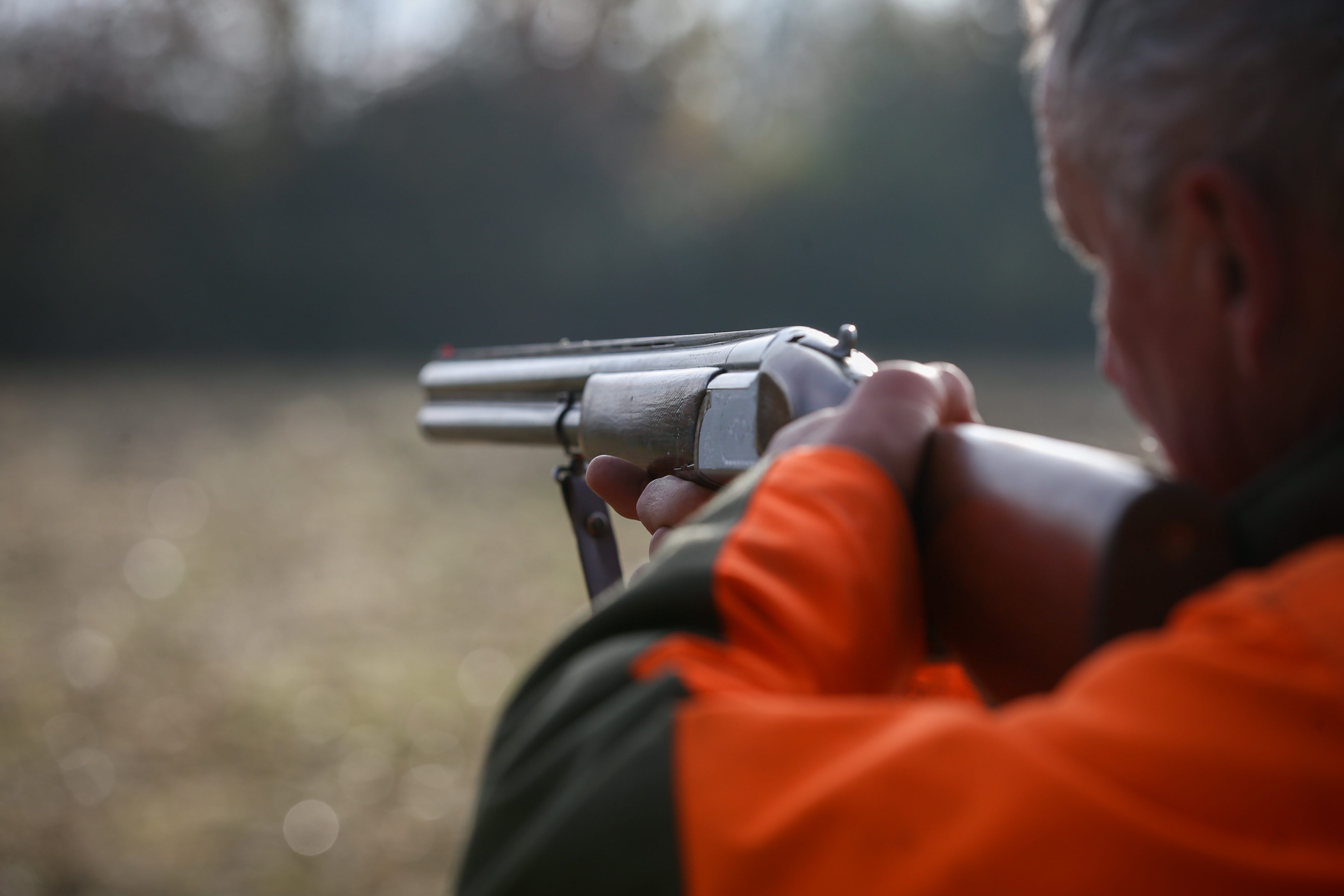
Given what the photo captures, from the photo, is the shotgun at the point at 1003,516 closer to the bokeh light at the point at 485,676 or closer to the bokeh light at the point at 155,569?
the bokeh light at the point at 485,676

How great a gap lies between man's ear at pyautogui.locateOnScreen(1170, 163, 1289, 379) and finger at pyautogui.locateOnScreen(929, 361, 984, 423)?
0.43 metres

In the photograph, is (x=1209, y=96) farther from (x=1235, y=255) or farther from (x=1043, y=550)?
(x=1043, y=550)

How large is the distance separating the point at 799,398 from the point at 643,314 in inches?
628

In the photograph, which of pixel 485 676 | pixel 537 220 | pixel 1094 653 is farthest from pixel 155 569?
pixel 537 220

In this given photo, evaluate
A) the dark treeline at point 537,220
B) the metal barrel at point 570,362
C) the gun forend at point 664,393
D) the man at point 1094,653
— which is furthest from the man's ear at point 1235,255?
the dark treeline at point 537,220

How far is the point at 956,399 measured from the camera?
4.37ft

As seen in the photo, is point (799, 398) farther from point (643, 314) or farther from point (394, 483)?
point (643, 314)

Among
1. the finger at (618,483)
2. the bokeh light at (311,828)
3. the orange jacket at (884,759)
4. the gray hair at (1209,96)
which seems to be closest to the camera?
the orange jacket at (884,759)

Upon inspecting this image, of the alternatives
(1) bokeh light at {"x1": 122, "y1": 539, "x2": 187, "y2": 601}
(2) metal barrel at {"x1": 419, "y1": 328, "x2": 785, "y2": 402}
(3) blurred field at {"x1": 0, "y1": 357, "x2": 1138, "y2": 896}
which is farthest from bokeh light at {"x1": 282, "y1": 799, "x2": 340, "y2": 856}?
(1) bokeh light at {"x1": 122, "y1": 539, "x2": 187, "y2": 601}

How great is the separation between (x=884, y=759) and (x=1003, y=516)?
40cm

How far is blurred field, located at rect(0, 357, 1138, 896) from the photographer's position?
13.7 ft

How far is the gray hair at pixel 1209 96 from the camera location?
81 cm

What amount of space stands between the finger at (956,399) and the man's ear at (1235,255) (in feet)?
1.40

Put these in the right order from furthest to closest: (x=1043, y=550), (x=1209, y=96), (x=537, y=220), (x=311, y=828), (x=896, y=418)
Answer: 1. (x=537, y=220)
2. (x=311, y=828)
3. (x=896, y=418)
4. (x=1043, y=550)
5. (x=1209, y=96)
